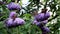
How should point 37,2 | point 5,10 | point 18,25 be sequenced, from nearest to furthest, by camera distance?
point 18,25
point 5,10
point 37,2

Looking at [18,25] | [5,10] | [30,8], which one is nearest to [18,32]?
[18,25]

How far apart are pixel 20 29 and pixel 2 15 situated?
145 millimetres

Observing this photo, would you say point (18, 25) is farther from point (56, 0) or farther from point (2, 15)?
point (56, 0)

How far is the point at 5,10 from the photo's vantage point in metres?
0.86

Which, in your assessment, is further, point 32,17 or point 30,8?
point 30,8

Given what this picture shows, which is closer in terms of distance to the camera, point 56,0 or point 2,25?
point 2,25

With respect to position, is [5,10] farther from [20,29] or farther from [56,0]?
[56,0]

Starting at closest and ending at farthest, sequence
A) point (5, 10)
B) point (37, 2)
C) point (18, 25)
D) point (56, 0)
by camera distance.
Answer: point (18, 25) < point (5, 10) < point (56, 0) < point (37, 2)

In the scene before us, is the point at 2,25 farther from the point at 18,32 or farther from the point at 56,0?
the point at 56,0

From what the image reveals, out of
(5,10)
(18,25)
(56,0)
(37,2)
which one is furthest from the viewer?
(37,2)

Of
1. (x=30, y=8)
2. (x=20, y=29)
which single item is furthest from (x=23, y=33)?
(x=30, y=8)

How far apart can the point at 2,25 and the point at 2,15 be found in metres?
0.13

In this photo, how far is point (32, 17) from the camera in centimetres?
82

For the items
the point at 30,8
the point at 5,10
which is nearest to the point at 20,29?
the point at 5,10
